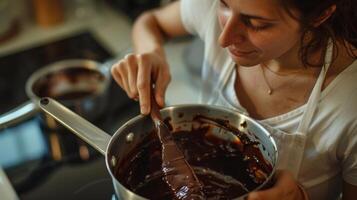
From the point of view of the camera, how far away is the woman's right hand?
83cm

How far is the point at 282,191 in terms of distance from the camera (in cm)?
66

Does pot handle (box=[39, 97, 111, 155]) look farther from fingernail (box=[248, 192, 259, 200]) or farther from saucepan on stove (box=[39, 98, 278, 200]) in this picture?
fingernail (box=[248, 192, 259, 200])

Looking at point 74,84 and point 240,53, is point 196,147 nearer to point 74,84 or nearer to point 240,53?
point 240,53

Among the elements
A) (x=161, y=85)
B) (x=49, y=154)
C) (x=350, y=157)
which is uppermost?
(x=161, y=85)

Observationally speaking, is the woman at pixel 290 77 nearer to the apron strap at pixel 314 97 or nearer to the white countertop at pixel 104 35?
the apron strap at pixel 314 97

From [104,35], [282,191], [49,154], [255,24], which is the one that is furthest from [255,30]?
[104,35]

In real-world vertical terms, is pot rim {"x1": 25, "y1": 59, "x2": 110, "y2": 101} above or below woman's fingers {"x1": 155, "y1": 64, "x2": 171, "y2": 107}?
below

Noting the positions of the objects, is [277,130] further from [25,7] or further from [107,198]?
[25,7]

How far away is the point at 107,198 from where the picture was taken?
91 cm

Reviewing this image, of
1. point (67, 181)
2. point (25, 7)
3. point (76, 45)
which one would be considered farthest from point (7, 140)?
point (25, 7)

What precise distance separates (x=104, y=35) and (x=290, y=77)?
72 centimetres

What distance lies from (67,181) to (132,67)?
0.28m

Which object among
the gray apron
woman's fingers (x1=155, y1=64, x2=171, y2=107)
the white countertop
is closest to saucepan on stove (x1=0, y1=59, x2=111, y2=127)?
the white countertop

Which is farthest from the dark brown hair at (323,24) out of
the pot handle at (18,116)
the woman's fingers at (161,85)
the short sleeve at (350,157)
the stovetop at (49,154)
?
the pot handle at (18,116)
